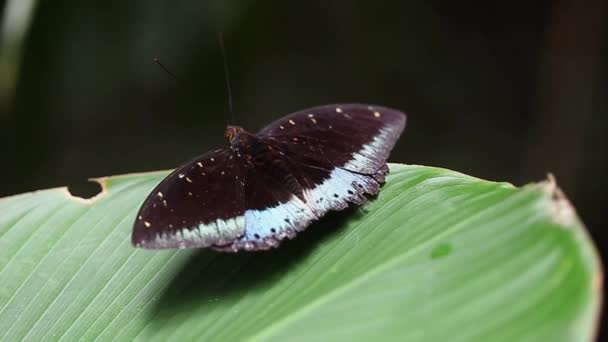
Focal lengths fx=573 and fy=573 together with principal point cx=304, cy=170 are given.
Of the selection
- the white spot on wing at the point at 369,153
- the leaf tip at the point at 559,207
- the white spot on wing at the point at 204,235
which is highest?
the leaf tip at the point at 559,207

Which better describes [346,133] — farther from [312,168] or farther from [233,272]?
[233,272]

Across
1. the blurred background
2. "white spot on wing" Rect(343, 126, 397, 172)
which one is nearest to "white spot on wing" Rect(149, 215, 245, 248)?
"white spot on wing" Rect(343, 126, 397, 172)

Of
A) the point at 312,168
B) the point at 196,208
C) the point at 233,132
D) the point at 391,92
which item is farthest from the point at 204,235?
the point at 391,92

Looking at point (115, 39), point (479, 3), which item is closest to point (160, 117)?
point (115, 39)

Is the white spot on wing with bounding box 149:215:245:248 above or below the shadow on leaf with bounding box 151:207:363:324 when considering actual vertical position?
above

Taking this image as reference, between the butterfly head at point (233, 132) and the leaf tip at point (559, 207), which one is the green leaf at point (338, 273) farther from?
the butterfly head at point (233, 132)

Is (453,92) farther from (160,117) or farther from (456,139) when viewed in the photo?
(160,117)

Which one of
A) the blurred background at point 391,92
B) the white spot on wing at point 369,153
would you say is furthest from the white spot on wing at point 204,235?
→ the blurred background at point 391,92

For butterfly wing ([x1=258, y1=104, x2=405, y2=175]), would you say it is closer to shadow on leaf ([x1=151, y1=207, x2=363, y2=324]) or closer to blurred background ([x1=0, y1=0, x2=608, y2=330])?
shadow on leaf ([x1=151, y1=207, x2=363, y2=324])
